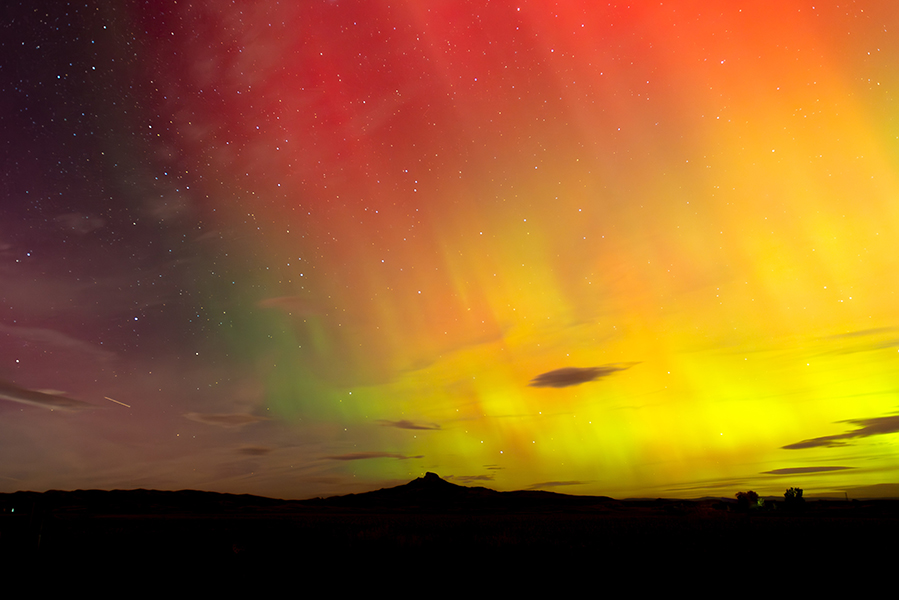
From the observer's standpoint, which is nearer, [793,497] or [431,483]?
[793,497]

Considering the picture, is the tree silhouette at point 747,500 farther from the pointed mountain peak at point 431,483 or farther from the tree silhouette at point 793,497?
Answer: the pointed mountain peak at point 431,483

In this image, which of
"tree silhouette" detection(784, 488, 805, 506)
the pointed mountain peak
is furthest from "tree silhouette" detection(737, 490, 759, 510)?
the pointed mountain peak

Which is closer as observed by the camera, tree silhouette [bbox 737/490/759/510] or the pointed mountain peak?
tree silhouette [bbox 737/490/759/510]

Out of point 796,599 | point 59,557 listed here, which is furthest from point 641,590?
point 59,557

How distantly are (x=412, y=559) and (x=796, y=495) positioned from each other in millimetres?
54722

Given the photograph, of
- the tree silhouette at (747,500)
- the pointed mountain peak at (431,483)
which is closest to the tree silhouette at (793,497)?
the tree silhouette at (747,500)

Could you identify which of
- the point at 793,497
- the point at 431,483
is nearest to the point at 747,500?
the point at 793,497

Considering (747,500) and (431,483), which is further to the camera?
(431,483)

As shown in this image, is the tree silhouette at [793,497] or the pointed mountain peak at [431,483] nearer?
the tree silhouette at [793,497]

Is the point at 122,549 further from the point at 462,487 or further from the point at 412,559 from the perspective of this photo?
the point at 462,487

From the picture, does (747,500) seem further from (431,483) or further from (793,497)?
(431,483)

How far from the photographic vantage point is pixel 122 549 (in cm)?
1485

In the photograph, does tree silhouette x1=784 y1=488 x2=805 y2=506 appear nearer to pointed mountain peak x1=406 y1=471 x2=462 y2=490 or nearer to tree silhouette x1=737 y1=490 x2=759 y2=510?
tree silhouette x1=737 y1=490 x2=759 y2=510

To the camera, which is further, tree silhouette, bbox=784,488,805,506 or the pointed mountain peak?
the pointed mountain peak
